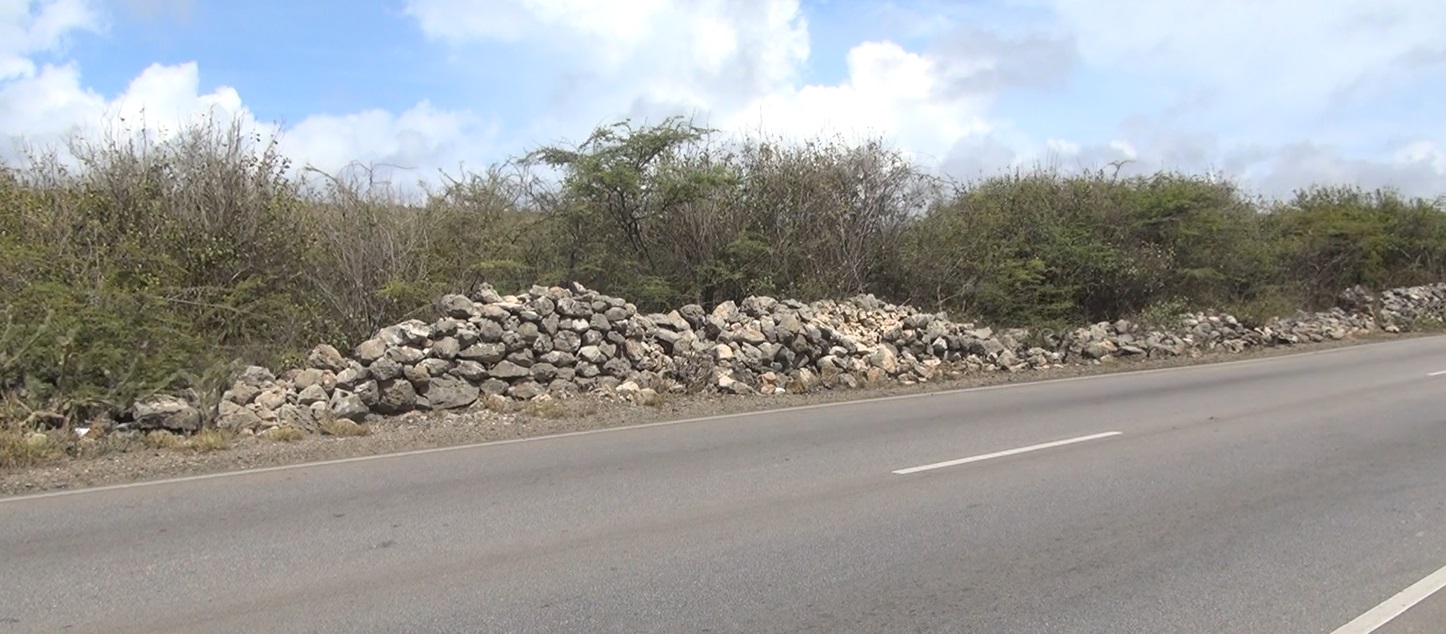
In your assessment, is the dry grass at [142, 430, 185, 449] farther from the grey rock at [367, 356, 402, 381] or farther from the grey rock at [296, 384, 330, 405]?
the grey rock at [367, 356, 402, 381]

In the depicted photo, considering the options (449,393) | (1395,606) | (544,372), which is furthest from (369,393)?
(1395,606)

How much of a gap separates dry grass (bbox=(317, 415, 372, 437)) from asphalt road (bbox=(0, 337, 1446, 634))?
195 cm

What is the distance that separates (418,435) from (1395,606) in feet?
32.5

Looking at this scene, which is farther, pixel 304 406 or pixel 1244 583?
pixel 304 406

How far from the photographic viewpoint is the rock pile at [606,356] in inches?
527

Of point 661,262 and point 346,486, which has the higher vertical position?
point 661,262

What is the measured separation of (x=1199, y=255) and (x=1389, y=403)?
1577 centimetres

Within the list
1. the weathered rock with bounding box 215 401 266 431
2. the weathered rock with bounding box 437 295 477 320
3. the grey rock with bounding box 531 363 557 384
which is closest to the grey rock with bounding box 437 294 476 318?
the weathered rock with bounding box 437 295 477 320

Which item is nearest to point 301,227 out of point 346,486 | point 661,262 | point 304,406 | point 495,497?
point 304,406

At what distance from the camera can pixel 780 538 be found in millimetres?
6820

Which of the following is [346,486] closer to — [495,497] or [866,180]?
[495,497]

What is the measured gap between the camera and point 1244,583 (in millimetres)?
5754

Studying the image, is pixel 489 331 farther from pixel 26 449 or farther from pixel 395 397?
pixel 26 449

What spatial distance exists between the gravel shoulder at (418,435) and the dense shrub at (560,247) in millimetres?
2249
